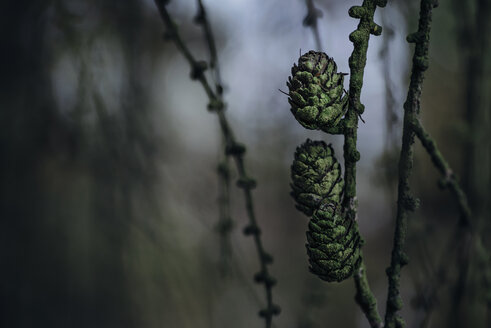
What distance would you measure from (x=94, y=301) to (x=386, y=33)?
3.52 feet

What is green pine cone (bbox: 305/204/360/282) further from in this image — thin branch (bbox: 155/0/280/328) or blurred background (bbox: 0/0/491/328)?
blurred background (bbox: 0/0/491/328)

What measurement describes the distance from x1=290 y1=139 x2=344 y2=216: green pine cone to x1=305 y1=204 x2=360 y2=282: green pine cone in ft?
0.05

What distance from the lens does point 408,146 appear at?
0.25 meters

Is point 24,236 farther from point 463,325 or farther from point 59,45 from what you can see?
point 463,325

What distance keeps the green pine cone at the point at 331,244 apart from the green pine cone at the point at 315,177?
0.05ft

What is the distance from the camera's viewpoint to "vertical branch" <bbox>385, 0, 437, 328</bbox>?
0.25m

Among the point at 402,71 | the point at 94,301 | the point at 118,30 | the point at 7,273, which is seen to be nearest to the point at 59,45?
the point at 118,30

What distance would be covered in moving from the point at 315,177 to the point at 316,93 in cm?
5

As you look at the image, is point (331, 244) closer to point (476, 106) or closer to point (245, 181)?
point (245, 181)

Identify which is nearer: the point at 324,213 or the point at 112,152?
the point at 324,213

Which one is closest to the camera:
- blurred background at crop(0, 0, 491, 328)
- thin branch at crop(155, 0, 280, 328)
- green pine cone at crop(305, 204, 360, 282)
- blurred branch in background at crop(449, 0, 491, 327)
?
green pine cone at crop(305, 204, 360, 282)

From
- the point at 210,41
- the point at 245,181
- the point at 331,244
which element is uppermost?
the point at 210,41

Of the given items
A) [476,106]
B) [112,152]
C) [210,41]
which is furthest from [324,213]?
[112,152]

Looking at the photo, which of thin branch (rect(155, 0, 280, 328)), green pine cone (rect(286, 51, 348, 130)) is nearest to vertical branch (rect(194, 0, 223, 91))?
thin branch (rect(155, 0, 280, 328))
